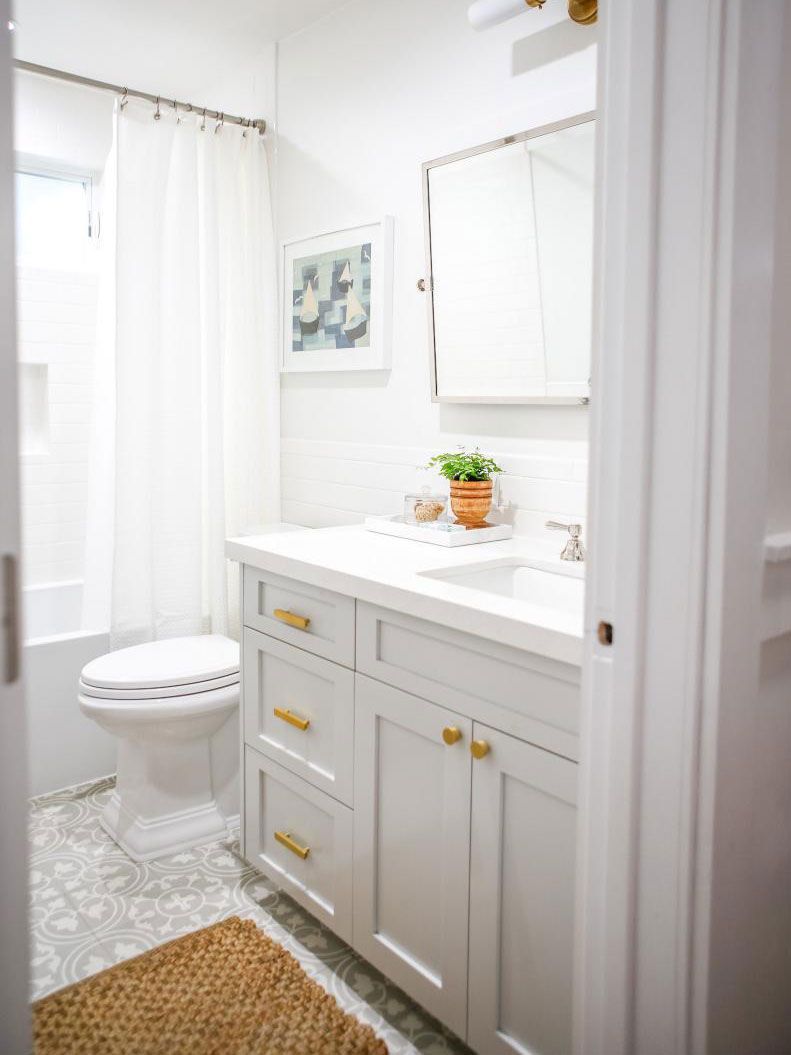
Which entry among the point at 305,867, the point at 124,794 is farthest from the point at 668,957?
the point at 124,794

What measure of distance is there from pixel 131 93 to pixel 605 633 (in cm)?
237

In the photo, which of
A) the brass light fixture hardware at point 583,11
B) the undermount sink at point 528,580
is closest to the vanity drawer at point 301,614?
the undermount sink at point 528,580

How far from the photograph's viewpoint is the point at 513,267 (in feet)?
6.95

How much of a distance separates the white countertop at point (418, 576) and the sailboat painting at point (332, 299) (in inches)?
26.4

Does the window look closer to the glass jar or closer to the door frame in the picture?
the glass jar

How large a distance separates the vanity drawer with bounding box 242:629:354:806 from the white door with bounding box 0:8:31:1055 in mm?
1035

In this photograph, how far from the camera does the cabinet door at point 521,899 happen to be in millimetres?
1394

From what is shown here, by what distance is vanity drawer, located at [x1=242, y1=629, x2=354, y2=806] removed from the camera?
1.85m

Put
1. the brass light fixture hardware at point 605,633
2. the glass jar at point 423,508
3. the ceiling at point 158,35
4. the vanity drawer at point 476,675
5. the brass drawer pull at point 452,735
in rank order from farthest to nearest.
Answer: the ceiling at point 158,35 < the glass jar at point 423,508 < the brass drawer pull at point 452,735 < the vanity drawer at point 476,675 < the brass light fixture hardware at point 605,633

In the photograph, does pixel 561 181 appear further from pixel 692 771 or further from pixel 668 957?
pixel 668 957

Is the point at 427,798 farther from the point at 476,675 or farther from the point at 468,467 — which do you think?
the point at 468,467

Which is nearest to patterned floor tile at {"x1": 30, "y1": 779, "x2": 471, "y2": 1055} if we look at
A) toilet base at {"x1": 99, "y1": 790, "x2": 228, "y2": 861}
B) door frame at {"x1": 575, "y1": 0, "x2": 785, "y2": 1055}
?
toilet base at {"x1": 99, "y1": 790, "x2": 228, "y2": 861}

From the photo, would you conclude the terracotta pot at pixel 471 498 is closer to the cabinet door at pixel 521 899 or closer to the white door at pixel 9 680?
the cabinet door at pixel 521 899

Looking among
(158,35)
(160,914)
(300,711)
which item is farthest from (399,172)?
(160,914)
